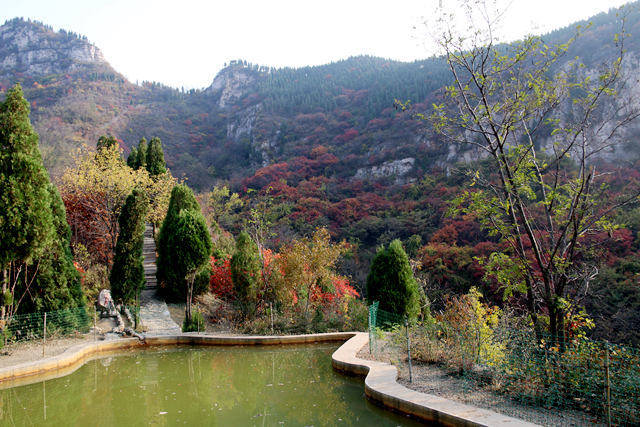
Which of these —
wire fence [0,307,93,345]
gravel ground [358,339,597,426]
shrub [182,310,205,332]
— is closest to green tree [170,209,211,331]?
shrub [182,310,205,332]

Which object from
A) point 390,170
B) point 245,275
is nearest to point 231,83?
point 390,170

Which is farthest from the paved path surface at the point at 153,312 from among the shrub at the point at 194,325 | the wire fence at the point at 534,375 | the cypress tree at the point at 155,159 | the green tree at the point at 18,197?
the wire fence at the point at 534,375

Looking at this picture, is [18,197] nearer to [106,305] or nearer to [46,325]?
[46,325]

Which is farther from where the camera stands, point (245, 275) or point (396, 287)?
point (396, 287)

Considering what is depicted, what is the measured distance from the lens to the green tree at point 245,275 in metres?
12.0

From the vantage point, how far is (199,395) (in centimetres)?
626

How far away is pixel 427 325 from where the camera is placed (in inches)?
313

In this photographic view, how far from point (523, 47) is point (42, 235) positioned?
10172mm

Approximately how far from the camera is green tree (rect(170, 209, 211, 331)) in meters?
12.1

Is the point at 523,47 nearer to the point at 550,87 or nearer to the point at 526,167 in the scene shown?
the point at 550,87

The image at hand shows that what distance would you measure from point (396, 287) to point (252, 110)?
52.5 meters

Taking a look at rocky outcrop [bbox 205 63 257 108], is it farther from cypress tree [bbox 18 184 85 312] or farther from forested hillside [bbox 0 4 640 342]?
cypress tree [bbox 18 184 85 312]

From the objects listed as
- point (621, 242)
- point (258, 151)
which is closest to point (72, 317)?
point (621, 242)

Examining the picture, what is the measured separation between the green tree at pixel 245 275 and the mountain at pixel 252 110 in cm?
1889
